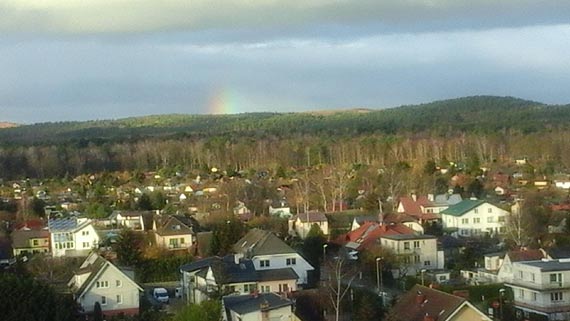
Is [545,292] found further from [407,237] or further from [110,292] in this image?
[110,292]

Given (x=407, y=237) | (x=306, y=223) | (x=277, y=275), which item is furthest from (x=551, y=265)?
(x=306, y=223)

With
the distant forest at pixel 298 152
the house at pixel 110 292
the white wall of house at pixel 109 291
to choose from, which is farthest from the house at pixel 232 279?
the distant forest at pixel 298 152

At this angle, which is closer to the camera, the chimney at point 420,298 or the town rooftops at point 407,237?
the chimney at point 420,298

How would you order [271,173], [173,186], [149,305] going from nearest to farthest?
1. [149,305]
2. [173,186]
3. [271,173]

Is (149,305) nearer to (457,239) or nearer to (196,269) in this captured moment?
(196,269)

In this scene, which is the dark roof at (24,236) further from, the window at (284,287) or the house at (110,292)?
the window at (284,287)

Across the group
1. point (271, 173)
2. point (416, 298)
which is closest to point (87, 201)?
point (271, 173)

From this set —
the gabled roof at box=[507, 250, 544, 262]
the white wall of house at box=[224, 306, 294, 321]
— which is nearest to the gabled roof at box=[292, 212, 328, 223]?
the gabled roof at box=[507, 250, 544, 262]

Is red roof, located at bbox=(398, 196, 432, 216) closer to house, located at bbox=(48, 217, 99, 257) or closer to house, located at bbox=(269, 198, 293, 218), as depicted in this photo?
house, located at bbox=(269, 198, 293, 218)
